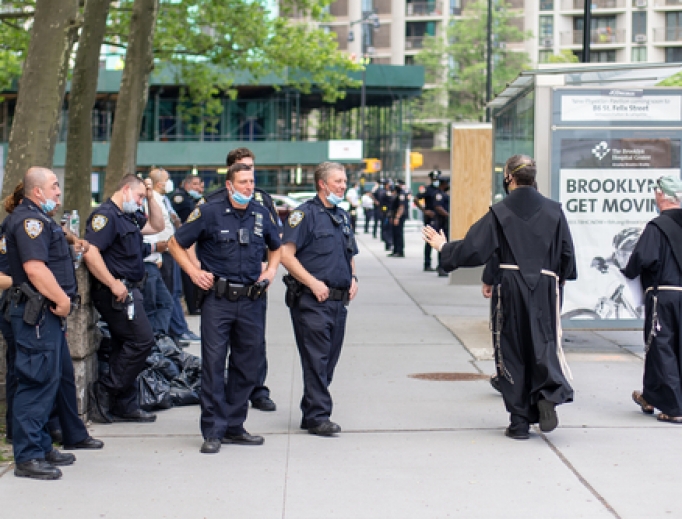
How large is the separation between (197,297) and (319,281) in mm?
861

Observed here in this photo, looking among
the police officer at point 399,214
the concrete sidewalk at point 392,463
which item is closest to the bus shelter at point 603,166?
the concrete sidewalk at point 392,463

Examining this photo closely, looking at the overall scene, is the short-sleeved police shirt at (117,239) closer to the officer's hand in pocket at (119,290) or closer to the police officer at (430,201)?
the officer's hand in pocket at (119,290)

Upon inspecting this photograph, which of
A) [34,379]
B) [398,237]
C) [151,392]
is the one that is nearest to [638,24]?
[398,237]

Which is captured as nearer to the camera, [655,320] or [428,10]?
[655,320]

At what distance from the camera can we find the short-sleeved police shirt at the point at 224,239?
7078mm

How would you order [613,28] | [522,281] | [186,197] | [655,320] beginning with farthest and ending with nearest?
[613,28] → [186,197] → [655,320] → [522,281]

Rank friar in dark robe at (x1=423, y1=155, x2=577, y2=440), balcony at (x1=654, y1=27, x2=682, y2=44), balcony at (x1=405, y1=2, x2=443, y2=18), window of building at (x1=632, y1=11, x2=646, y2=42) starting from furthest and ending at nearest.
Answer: balcony at (x1=405, y1=2, x2=443, y2=18)
window of building at (x1=632, y1=11, x2=646, y2=42)
balcony at (x1=654, y1=27, x2=682, y2=44)
friar in dark robe at (x1=423, y1=155, x2=577, y2=440)

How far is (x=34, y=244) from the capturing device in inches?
244

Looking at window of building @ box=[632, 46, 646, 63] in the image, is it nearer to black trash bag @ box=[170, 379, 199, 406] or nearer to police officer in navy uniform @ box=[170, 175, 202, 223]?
police officer in navy uniform @ box=[170, 175, 202, 223]

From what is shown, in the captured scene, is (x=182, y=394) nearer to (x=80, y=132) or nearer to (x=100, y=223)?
(x=100, y=223)

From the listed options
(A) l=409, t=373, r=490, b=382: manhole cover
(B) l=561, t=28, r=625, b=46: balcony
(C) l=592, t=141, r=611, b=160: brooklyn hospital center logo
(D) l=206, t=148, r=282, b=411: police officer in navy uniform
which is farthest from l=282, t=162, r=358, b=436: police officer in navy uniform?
(B) l=561, t=28, r=625, b=46: balcony

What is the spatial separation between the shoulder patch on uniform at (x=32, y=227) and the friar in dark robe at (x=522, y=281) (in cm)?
257

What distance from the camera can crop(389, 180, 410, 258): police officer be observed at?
2602 cm

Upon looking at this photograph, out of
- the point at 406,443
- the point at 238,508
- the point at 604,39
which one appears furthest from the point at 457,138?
the point at 604,39
